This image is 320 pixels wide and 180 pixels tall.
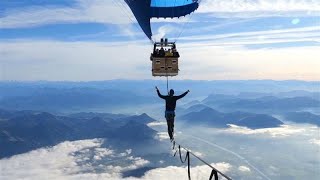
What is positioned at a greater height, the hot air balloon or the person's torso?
the hot air balloon

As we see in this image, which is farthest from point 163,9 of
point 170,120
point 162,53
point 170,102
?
point 170,120

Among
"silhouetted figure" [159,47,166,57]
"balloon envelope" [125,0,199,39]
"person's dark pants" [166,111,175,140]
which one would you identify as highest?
"balloon envelope" [125,0,199,39]

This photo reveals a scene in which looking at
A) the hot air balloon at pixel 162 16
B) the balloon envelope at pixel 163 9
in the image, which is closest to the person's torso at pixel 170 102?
the hot air balloon at pixel 162 16

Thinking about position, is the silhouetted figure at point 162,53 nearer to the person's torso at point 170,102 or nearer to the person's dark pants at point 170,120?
the person's torso at point 170,102

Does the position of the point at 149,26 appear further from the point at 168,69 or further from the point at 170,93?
the point at 170,93

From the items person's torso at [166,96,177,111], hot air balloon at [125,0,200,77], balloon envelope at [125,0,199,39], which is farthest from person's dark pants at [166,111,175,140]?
balloon envelope at [125,0,199,39]

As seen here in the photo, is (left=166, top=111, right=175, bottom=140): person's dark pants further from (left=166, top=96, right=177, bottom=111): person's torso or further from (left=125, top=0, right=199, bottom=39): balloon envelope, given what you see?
(left=125, top=0, right=199, bottom=39): balloon envelope

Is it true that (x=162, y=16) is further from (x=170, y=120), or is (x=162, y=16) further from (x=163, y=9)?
→ (x=170, y=120)

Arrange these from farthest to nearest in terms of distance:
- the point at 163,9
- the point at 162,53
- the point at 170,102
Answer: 1. the point at 163,9
2. the point at 162,53
3. the point at 170,102
